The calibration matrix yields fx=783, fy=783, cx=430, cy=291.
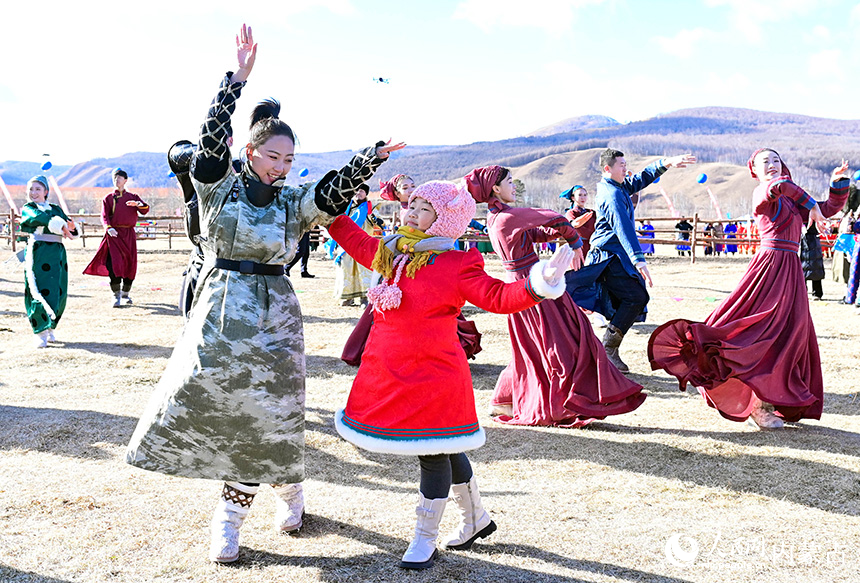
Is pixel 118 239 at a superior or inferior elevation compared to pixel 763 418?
superior

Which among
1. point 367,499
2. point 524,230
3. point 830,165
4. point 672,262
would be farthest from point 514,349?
point 830,165

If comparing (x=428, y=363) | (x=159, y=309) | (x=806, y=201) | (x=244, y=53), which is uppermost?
(x=244, y=53)

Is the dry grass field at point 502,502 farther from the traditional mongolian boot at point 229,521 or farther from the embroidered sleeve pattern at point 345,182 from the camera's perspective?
the embroidered sleeve pattern at point 345,182

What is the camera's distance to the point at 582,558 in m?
3.01

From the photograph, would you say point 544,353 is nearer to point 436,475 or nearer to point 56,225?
point 436,475

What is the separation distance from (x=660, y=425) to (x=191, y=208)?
3238 mm

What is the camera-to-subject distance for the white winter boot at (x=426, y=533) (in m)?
2.92

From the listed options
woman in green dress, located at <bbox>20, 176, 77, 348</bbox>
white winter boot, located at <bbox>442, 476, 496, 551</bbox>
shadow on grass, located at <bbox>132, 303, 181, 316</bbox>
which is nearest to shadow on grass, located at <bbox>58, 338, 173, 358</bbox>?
woman in green dress, located at <bbox>20, 176, 77, 348</bbox>

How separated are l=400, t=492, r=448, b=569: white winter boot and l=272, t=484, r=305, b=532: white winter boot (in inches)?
21.2

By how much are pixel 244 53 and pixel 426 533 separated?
197 centimetres

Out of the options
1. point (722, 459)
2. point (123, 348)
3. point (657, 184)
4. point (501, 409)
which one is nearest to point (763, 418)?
point (722, 459)

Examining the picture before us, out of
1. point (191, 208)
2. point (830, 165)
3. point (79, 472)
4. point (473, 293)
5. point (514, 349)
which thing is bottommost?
point (79, 472)

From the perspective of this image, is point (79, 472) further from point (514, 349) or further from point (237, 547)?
point (514, 349)

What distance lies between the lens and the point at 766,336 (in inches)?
182
